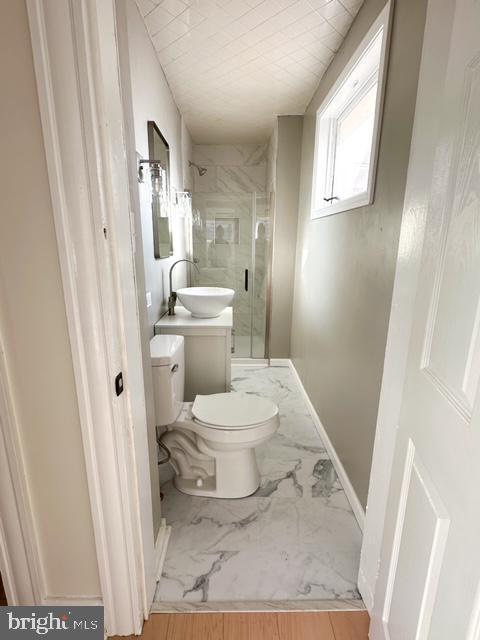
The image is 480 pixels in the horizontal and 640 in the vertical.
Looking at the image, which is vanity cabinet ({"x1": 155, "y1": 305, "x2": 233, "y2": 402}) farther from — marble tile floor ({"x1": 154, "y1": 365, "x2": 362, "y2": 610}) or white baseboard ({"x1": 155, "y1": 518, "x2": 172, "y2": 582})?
white baseboard ({"x1": 155, "y1": 518, "x2": 172, "y2": 582})

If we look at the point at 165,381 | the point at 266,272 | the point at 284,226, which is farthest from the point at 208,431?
the point at 284,226

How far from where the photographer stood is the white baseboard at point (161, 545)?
131cm

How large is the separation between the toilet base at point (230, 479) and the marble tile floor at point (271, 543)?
3 centimetres

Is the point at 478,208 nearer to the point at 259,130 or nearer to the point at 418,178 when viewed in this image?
the point at 418,178

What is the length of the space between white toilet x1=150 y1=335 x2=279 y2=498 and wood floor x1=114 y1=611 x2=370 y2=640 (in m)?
0.57

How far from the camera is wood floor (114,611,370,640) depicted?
110 cm

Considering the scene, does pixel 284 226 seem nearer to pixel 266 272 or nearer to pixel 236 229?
pixel 266 272

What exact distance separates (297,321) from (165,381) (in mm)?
1827

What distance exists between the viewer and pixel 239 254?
366 cm

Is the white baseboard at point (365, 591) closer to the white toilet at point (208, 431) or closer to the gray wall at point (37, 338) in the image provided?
the white toilet at point (208, 431)

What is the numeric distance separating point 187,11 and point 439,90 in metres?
1.52

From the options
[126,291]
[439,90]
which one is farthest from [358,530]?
[439,90]

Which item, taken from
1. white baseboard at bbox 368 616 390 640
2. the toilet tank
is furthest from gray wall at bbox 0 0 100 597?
white baseboard at bbox 368 616 390 640

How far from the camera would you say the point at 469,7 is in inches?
24.6
